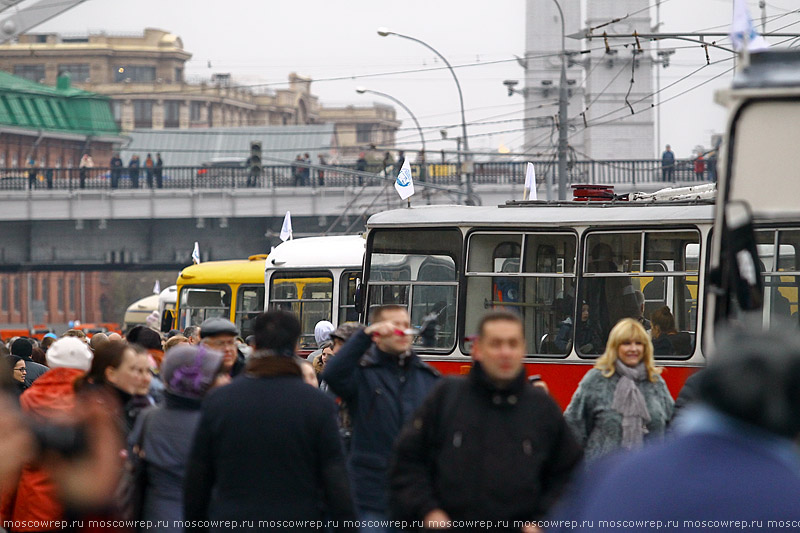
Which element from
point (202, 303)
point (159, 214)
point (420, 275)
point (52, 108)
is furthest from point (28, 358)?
point (52, 108)

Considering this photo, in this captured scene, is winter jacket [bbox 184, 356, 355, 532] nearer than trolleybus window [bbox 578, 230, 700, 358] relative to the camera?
Yes

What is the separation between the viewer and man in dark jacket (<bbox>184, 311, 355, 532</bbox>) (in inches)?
215

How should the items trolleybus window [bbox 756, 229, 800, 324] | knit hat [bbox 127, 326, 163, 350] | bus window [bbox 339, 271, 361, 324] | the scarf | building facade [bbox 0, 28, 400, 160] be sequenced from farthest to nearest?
building facade [bbox 0, 28, 400, 160] < bus window [bbox 339, 271, 361, 324] < trolleybus window [bbox 756, 229, 800, 324] < knit hat [bbox 127, 326, 163, 350] < the scarf

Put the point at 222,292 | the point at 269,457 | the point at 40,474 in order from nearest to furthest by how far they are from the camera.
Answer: the point at 269,457 → the point at 40,474 → the point at 222,292

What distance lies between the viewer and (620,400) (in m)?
7.97

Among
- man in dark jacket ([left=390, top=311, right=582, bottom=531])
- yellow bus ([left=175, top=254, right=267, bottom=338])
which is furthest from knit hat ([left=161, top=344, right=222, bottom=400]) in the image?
yellow bus ([left=175, top=254, right=267, bottom=338])

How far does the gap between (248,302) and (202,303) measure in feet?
4.03

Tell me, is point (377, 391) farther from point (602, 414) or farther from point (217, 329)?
point (602, 414)

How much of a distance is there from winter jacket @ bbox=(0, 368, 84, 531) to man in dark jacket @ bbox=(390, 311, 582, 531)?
1.48 meters

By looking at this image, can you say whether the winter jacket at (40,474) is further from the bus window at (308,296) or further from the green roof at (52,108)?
the green roof at (52,108)

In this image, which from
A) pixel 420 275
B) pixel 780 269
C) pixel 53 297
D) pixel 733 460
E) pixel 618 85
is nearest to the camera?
pixel 733 460

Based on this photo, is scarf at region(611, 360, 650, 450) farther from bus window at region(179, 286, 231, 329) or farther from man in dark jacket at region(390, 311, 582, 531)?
bus window at region(179, 286, 231, 329)

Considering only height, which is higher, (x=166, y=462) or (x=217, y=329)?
(x=217, y=329)

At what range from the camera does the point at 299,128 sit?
117062 mm
